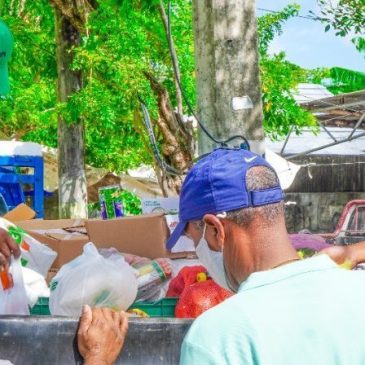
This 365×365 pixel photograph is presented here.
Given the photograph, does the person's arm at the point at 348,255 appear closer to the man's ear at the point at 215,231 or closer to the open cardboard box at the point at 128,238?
the man's ear at the point at 215,231

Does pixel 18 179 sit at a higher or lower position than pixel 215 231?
lower

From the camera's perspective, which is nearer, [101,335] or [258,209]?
[258,209]

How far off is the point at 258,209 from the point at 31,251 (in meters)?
3.00

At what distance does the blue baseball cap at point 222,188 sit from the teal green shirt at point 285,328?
267 mm

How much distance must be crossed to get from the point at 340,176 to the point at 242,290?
1797 centimetres

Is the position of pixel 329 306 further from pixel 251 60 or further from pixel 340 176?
pixel 340 176

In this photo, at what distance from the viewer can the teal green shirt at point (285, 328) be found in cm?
165

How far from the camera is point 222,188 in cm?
201

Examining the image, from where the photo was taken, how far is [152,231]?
5.14 m

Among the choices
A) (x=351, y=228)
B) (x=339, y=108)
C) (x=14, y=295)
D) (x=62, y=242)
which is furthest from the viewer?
(x=339, y=108)

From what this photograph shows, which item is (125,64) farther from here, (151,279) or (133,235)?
(151,279)

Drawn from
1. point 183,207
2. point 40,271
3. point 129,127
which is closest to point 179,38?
point 129,127

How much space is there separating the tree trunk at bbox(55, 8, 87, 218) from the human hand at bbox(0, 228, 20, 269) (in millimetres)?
10424

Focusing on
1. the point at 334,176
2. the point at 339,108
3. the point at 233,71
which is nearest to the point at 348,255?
the point at 233,71
